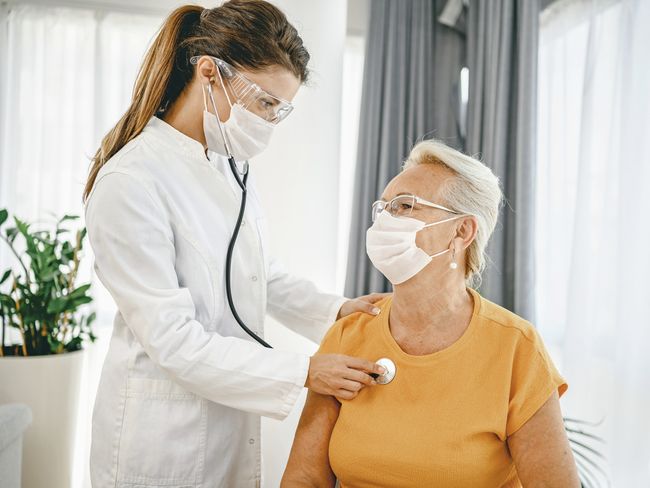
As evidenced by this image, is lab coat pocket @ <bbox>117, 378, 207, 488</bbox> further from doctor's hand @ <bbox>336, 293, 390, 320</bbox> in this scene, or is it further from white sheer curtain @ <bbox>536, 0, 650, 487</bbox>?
white sheer curtain @ <bbox>536, 0, 650, 487</bbox>

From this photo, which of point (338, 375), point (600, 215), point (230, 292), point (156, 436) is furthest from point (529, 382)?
point (600, 215)

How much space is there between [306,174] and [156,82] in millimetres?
1430

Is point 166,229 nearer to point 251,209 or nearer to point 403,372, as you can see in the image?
point 251,209

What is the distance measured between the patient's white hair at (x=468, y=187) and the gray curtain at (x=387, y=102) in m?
1.49

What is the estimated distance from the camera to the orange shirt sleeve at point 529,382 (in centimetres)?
122

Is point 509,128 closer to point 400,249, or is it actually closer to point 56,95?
point 400,249

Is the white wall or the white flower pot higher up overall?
the white wall

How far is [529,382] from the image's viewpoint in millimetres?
1239

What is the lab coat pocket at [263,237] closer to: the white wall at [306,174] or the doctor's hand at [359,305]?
the doctor's hand at [359,305]

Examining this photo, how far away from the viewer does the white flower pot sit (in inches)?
92.7

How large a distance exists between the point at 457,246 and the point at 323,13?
163cm

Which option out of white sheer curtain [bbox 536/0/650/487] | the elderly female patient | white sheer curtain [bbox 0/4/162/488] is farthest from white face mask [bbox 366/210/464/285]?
white sheer curtain [bbox 0/4/162/488]

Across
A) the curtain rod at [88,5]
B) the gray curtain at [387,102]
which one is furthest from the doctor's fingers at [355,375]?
the curtain rod at [88,5]

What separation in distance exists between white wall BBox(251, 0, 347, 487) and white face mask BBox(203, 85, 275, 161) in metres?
1.25
